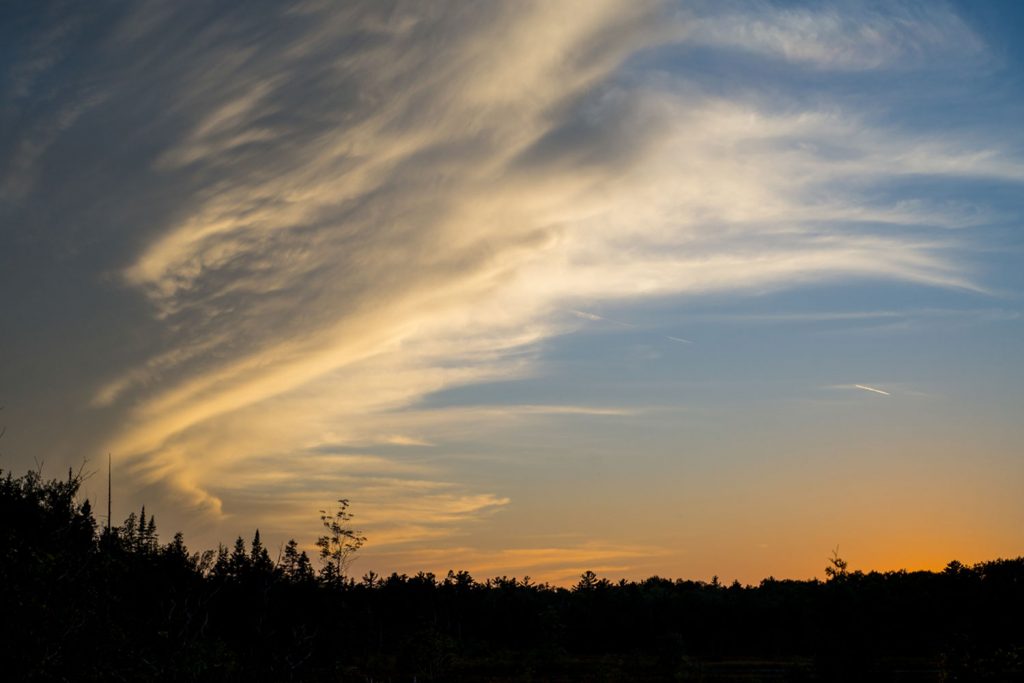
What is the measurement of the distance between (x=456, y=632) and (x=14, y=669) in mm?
101241

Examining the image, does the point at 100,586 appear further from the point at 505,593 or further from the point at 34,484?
the point at 505,593

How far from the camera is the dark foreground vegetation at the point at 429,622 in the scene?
16266 millimetres

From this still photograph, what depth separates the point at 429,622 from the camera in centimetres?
8594

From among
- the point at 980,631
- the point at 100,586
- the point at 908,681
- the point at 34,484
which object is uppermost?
the point at 34,484

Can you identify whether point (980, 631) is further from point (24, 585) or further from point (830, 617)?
point (24, 585)

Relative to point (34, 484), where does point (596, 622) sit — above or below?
below

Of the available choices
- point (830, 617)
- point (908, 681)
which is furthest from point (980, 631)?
point (908, 681)

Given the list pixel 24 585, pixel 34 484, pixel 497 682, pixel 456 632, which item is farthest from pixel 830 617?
pixel 456 632

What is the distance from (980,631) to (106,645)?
4049 centimetres

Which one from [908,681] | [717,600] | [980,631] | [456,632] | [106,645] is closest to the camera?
[106,645]

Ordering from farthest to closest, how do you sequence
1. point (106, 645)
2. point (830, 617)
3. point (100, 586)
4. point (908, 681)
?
point (908, 681) < point (830, 617) < point (100, 586) < point (106, 645)

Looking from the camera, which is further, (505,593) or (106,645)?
(505,593)

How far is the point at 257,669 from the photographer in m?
14.9

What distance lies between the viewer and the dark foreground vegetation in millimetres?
16266
